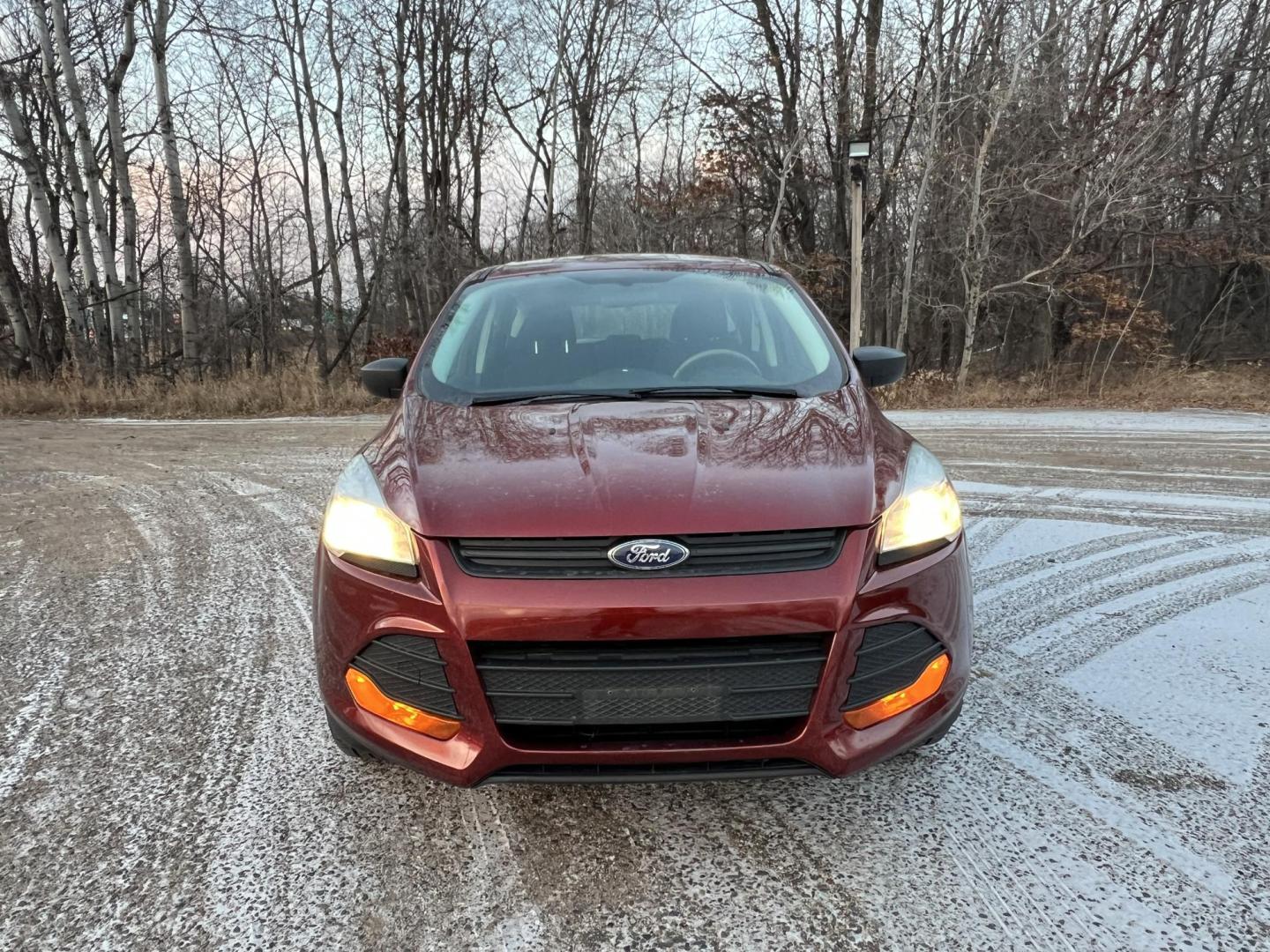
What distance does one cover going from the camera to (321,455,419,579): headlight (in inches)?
71.3

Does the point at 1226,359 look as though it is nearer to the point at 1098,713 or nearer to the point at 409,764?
the point at 1098,713

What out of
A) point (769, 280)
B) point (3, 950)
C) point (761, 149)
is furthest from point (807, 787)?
point (761, 149)

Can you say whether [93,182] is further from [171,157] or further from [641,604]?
[641,604]

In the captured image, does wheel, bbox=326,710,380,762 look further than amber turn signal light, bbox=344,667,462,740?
Yes

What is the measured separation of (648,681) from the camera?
5.44 feet

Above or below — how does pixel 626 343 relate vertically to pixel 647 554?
above

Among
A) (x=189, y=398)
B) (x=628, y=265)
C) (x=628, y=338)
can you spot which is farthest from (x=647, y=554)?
(x=189, y=398)

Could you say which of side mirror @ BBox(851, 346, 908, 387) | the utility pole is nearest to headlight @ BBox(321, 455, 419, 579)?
side mirror @ BBox(851, 346, 908, 387)

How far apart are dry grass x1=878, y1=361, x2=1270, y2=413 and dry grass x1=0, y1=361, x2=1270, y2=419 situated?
15 mm

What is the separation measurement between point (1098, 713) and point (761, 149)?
58.8ft

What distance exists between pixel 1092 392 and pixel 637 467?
1335 cm

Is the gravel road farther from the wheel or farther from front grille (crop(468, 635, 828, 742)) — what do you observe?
front grille (crop(468, 635, 828, 742))

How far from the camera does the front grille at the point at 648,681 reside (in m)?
1.66

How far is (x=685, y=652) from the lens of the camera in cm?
166
